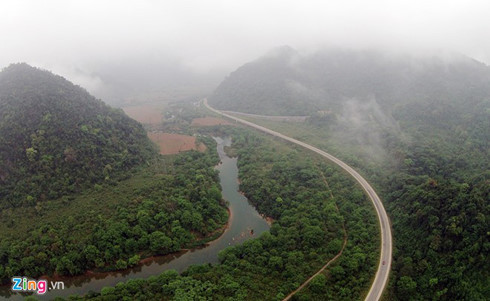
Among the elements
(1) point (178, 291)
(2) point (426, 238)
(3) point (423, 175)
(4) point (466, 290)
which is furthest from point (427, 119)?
(1) point (178, 291)

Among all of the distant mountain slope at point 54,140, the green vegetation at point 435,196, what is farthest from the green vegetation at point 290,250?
the distant mountain slope at point 54,140

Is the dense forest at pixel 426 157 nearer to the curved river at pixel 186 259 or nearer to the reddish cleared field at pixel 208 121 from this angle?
the reddish cleared field at pixel 208 121

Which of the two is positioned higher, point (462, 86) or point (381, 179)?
point (462, 86)

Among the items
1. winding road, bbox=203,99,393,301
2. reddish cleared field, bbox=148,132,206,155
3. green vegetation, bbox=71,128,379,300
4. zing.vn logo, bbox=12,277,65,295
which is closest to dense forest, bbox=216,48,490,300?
winding road, bbox=203,99,393,301

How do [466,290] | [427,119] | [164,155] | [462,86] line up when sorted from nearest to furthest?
[466,290] < [164,155] < [427,119] < [462,86]

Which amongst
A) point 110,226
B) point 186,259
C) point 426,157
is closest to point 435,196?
point 426,157

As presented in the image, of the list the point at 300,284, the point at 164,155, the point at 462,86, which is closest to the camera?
the point at 300,284

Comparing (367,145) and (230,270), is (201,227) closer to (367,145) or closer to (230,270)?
(230,270)
